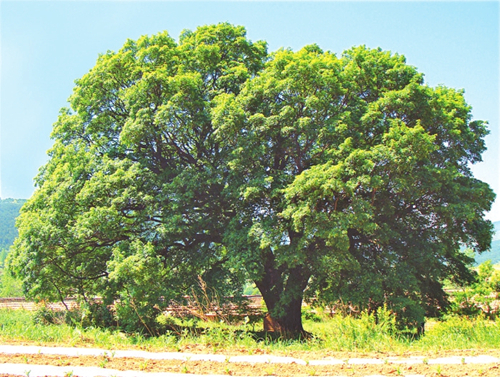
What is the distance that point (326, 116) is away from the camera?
12.4 m

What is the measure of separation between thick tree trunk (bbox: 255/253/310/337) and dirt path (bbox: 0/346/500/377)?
5.55m

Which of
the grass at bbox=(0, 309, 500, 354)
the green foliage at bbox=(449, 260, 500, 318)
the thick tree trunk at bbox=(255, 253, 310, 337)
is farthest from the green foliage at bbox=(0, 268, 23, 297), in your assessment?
the green foliage at bbox=(449, 260, 500, 318)

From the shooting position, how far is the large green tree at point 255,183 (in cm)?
1122

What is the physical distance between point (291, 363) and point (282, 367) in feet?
0.84

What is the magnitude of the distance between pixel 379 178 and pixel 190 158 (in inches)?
265

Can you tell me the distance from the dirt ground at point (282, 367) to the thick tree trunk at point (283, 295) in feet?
18.6

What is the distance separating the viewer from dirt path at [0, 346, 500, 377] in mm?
5477

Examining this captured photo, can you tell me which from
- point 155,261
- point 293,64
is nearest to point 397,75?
point 293,64

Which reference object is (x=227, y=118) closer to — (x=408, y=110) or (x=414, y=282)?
(x=408, y=110)

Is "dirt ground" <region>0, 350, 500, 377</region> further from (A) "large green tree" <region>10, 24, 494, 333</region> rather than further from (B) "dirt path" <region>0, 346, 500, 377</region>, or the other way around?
(A) "large green tree" <region>10, 24, 494, 333</region>

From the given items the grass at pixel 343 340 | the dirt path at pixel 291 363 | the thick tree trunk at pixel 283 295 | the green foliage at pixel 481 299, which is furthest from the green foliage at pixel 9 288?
the green foliage at pixel 481 299

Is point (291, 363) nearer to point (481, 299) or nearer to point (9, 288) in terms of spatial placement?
point (481, 299)

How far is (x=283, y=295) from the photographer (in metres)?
12.4

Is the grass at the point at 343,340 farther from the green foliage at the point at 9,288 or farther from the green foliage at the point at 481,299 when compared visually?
the green foliage at the point at 9,288
